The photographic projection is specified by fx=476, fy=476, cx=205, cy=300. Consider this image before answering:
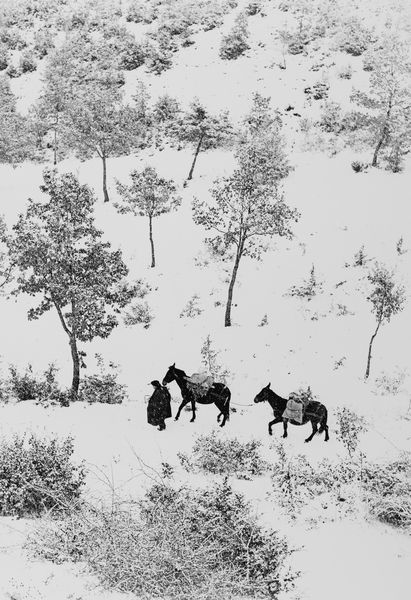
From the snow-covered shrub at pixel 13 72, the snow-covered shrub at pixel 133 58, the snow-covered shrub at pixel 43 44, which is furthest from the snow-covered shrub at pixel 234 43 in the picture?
the snow-covered shrub at pixel 13 72

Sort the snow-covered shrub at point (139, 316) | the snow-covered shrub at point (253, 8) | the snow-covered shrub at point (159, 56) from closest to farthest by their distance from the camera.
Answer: the snow-covered shrub at point (139, 316)
the snow-covered shrub at point (159, 56)
the snow-covered shrub at point (253, 8)

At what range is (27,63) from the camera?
5425 cm

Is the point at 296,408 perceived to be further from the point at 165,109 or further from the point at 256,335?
the point at 165,109

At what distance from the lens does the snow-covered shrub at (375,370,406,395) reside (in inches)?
711

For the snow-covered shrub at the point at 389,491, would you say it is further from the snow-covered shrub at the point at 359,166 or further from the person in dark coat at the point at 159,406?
the snow-covered shrub at the point at 359,166

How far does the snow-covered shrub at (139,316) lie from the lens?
25906 mm

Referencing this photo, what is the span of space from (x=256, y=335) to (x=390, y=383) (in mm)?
6855

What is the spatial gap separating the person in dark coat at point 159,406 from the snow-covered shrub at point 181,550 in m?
5.03

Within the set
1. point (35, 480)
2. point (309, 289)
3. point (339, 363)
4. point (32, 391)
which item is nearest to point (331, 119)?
point (309, 289)

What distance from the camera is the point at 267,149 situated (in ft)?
122

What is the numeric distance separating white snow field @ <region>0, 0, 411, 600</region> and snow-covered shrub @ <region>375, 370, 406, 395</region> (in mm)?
126

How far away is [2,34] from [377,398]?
6361 cm

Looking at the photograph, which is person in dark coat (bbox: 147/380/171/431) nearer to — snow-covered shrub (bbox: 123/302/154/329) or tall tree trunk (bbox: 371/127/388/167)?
snow-covered shrub (bbox: 123/302/154/329)

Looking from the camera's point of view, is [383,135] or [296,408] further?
[383,135]
